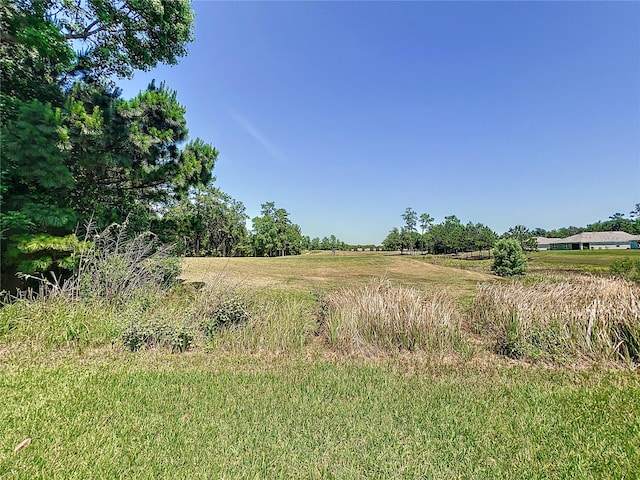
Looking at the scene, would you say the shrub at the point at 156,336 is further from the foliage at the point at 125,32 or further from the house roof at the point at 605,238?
the house roof at the point at 605,238

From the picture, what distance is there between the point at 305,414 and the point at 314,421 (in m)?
0.13

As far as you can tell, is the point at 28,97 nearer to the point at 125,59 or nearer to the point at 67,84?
the point at 67,84

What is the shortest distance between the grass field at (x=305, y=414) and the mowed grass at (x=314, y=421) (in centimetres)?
1

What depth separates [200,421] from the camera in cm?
221

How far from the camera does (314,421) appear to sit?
7.29 feet

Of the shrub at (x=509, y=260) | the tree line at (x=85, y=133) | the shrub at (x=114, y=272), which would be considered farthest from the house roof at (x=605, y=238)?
the shrub at (x=114, y=272)

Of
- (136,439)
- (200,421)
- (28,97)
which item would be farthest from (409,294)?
(28,97)

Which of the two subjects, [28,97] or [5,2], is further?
[28,97]

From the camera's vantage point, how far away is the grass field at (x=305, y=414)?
1760 mm

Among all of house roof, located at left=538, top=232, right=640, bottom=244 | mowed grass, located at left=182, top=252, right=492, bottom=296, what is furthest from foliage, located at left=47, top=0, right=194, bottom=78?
house roof, located at left=538, top=232, right=640, bottom=244

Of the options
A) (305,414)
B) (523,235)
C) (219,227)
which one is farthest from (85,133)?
(523,235)

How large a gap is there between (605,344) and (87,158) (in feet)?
31.3

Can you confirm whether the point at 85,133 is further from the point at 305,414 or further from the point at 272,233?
the point at 272,233

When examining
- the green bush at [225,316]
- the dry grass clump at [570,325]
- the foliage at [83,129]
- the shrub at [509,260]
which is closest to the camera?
the dry grass clump at [570,325]
